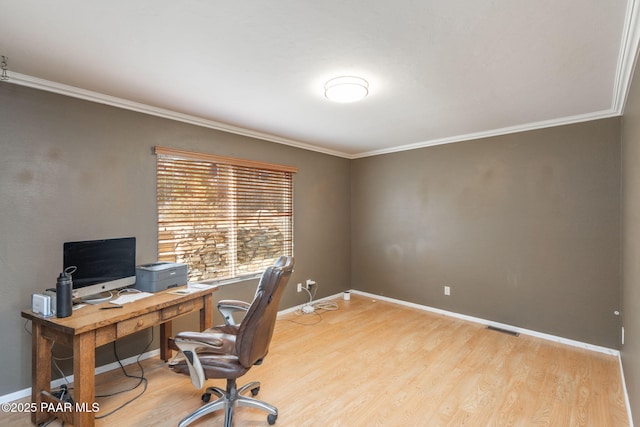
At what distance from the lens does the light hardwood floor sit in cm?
210

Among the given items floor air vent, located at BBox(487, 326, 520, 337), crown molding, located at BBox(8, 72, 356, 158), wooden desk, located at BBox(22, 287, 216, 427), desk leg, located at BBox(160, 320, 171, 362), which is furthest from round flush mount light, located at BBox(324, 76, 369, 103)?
floor air vent, located at BBox(487, 326, 520, 337)

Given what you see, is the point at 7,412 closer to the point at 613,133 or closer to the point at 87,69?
the point at 87,69

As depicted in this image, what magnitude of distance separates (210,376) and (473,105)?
3.07 m

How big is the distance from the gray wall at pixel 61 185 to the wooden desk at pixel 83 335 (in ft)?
1.30

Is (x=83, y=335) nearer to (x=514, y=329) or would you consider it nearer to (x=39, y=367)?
(x=39, y=367)

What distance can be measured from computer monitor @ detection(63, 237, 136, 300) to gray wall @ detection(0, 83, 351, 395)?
33 centimetres

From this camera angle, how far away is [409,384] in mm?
2512

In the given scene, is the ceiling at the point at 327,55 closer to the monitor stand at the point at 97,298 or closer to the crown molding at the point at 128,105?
the crown molding at the point at 128,105

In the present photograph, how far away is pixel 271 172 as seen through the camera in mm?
4086

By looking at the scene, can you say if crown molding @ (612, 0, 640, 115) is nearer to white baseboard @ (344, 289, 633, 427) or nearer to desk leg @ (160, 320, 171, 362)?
white baseboard @ (344, 289, 633, 427)

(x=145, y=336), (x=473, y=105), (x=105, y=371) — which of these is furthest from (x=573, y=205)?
(x=105, y=371)

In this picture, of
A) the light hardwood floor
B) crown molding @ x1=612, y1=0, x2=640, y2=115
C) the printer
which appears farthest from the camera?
the printer

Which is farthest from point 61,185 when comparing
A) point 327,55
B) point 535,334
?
point 535,334

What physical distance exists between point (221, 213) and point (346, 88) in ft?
6.60
